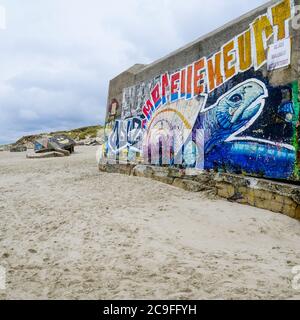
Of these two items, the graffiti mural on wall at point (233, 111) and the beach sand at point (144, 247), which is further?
the graffiti mural on wall at point (233, 111)

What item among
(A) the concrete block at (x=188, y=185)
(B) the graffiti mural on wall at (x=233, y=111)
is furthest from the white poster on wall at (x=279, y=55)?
(A) the concrete block at (x=188, y=185)

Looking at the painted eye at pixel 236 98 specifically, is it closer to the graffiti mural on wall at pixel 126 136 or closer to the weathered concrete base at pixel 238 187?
the weathered concrete base at pixel 238 187

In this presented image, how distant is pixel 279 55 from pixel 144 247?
347 centimetres

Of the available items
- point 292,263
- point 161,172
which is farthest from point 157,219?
point 161,172

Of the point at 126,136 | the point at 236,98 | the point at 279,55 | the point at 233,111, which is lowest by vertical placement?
the point at 126,136

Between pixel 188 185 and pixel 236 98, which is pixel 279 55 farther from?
pixel 188 185

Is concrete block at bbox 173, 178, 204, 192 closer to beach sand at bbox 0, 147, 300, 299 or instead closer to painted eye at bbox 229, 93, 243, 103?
beach sand at bbox 0, 147, 300, 299

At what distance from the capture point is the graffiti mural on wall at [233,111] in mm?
4711

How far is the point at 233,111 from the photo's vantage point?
220 inches

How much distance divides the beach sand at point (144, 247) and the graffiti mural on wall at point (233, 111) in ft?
2.74

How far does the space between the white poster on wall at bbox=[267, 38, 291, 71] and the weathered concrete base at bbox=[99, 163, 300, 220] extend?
176cm

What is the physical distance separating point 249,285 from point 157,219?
212 centimetres

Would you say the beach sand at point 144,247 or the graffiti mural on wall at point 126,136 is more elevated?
the graffiti mural on wall at point 126,136

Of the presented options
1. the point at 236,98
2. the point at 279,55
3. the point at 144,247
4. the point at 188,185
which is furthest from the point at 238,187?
the point at 144,247
